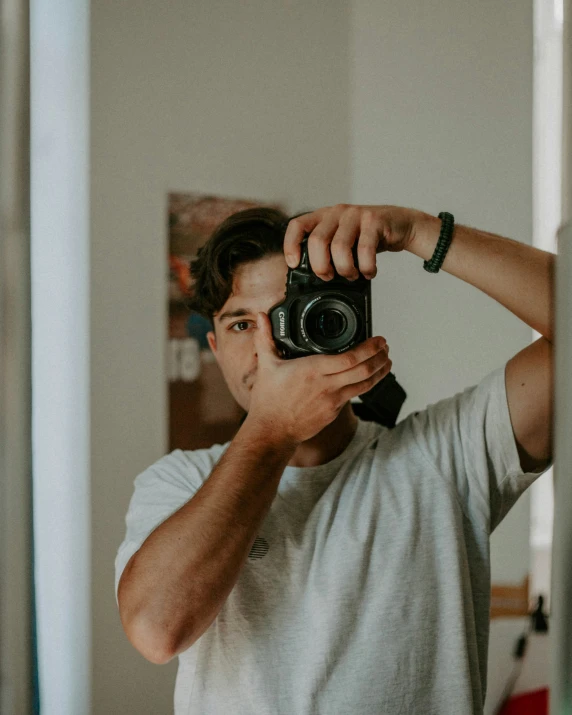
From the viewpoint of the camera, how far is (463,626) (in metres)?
0.51

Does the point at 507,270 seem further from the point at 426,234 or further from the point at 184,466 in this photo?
Answer: the point at 184,466

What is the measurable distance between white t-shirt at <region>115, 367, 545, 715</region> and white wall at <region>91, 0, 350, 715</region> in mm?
191

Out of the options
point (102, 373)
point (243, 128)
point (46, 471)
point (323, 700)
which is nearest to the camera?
point (323, 700)

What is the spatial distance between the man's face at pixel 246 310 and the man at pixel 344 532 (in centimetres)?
10

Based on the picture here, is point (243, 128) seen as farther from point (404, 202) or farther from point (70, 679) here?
point (70, 679)

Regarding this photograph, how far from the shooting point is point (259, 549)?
528 mm

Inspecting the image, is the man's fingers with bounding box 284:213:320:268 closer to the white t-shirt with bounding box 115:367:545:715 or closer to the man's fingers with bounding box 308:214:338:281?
the man's fingers with bounding box 308:214:338:281

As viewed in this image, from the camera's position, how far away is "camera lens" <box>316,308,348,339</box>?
47 centimetres

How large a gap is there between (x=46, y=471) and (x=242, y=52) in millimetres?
589

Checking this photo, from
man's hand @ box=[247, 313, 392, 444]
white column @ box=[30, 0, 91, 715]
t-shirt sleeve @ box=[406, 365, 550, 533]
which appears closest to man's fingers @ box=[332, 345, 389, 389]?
man's hand @ box=[247, 313, 392, 444]

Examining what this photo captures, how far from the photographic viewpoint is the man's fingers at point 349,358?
0.47 m

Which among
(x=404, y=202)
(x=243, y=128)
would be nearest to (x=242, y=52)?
(x=243, y=128)

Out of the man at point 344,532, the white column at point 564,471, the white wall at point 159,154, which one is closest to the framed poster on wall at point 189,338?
the white wall at point 159,154

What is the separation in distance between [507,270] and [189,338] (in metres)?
0.51
